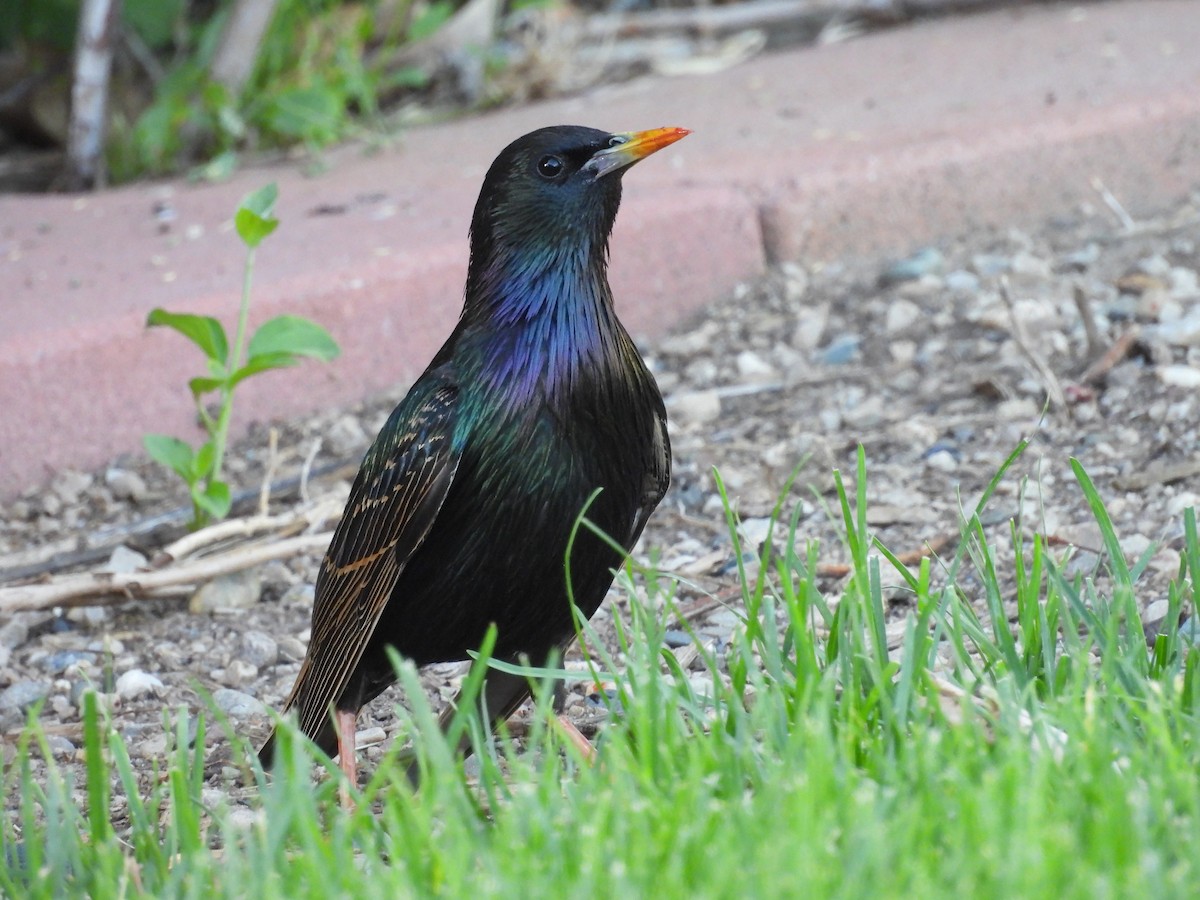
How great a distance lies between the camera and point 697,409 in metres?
4.38

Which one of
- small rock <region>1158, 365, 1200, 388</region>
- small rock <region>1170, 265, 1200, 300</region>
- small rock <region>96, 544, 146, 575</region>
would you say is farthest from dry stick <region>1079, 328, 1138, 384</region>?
small rock <region>96, 544, 146, 575</region>

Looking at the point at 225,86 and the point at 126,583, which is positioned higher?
the point at 225,86

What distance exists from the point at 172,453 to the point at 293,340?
0.34 metres

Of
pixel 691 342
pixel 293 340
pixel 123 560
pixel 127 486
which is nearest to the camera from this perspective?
pixel 293 340

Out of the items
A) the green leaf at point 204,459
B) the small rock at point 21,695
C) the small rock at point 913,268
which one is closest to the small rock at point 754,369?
the small rock at point 913,268

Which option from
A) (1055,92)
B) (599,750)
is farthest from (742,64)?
(599,750)

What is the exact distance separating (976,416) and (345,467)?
1492mm

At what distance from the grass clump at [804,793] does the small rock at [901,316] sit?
6.42 feet

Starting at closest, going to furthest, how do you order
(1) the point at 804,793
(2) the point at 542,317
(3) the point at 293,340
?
(1) the point at 804,793
(2) the point at 542,317
(3) the point at 293,340

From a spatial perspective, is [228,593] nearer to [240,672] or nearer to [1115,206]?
[240,672]

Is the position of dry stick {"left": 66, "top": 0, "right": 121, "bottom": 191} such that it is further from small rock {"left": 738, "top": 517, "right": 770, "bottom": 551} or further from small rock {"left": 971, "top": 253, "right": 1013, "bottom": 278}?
small rock {"left": 738, "top": 517, "right": 770, "bottom": 551}

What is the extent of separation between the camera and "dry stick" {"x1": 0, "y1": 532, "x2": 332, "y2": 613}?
11.6 feet

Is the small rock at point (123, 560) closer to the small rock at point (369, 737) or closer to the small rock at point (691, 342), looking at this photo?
the small rock at point (369, 737)

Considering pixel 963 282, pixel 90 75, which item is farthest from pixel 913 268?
pixel 90 75
